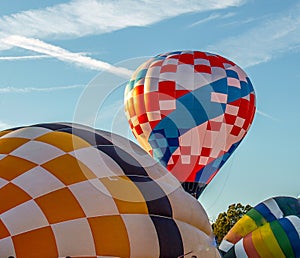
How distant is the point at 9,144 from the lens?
230 inches

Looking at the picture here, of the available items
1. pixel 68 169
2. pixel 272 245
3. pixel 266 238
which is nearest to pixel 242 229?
pixel 266 238

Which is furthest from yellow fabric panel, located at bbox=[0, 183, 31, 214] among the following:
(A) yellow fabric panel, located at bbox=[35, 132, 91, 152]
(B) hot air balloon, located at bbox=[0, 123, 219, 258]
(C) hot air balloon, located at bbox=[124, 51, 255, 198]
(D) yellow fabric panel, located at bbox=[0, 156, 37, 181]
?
(C) hot air balloon, located at bbox=[124, 51, 255, 198]

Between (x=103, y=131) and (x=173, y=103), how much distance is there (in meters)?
8.55

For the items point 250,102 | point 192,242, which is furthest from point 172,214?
point 250,102

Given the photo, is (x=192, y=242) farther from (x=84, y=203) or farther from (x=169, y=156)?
(x=169, y=156)

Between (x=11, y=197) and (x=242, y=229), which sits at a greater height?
(x=11, y=197)

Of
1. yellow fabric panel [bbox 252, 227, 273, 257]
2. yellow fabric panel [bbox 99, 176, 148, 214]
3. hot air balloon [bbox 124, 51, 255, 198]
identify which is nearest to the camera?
yellow fabric panel [bbox 99, 176, 148, 214]

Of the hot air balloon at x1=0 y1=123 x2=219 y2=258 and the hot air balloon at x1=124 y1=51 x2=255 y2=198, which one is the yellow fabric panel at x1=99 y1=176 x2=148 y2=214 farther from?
the hot air balloon at x1=124 y1=51 x2=255 y2=198

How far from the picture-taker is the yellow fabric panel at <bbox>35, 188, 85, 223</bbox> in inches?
203

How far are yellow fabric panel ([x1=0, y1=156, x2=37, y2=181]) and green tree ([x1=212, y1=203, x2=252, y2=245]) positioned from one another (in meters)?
22.5

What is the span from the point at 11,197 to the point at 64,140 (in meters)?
→ 0.96

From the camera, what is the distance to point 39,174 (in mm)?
5418

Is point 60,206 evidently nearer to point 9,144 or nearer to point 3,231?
point 3,231

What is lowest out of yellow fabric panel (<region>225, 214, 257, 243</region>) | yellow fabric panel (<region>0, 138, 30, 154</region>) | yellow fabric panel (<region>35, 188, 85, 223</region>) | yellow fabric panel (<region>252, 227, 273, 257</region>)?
yellow fabric panel (<region>252, 227, 273, 257</region>)
